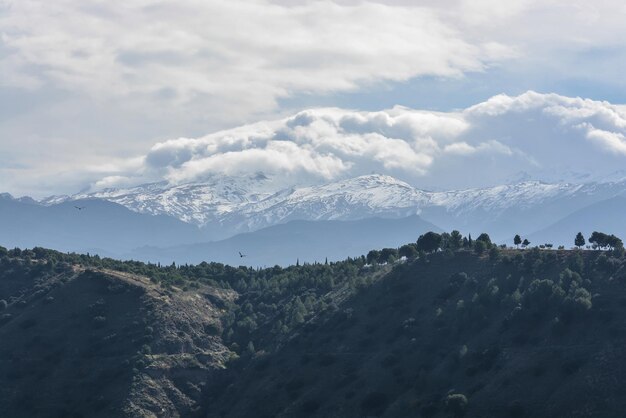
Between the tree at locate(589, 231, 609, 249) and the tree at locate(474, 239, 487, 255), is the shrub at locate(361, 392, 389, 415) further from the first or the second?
the tree at locate(589, 231, 609, 249)

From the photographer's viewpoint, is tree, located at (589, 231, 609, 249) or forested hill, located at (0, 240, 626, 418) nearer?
forested hill, located at (0, 240, 626, 418)

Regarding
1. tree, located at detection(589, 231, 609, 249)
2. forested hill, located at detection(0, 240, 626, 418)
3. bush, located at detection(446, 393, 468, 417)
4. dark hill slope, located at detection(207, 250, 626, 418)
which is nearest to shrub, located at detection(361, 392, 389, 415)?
dark hill slope, located at detection(207, 250, 626, 418)

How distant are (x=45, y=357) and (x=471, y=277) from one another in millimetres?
72174

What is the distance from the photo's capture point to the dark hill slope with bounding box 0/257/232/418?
166 m

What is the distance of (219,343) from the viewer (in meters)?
190

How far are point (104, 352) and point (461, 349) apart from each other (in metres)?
61.6

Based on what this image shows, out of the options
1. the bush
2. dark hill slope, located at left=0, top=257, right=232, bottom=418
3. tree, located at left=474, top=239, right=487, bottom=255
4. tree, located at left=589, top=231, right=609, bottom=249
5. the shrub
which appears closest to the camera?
the bush

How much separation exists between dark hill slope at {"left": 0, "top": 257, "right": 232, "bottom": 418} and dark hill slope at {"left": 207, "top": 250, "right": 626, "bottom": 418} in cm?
831

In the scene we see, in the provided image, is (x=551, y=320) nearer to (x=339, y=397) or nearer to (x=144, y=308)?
(x=339, y=397)

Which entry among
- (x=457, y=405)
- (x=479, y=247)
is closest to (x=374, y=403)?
(x=457, y=405)

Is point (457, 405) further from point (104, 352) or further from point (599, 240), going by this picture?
point (104, 352)

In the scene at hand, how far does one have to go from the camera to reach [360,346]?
16900 cm

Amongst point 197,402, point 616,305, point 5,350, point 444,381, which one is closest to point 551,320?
point 616,305

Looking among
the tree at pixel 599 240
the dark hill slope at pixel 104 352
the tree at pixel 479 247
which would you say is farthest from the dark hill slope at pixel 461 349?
the tree at pixel 599 240
